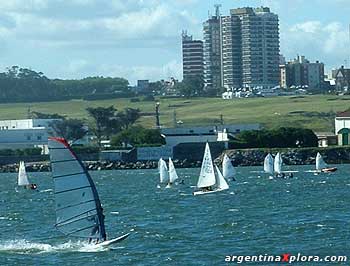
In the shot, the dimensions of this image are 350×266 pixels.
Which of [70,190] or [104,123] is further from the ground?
[104,123]

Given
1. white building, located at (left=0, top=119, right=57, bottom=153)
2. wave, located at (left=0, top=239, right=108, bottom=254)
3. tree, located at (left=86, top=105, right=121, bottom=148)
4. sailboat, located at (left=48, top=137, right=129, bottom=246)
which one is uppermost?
tree, located at (left=86, top=105, right=121, bottom=148)

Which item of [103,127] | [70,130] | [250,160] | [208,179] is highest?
[103,127]

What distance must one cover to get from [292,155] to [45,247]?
100825mm

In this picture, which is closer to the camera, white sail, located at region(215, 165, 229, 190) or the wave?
the wave

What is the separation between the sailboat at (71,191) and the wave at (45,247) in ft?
5.64

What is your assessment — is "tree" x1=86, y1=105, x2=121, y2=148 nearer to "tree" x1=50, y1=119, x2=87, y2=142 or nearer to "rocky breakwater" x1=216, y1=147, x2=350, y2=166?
"tree" x1=50, y1=119, x2=87, y2=142

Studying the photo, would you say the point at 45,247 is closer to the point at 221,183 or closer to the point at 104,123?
the point at 221,183

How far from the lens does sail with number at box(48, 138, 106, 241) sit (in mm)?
37156

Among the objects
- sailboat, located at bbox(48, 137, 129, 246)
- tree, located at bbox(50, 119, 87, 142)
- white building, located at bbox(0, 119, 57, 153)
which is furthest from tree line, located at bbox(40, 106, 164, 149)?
sailboat, located at bbox(48, 137, 129, 246)

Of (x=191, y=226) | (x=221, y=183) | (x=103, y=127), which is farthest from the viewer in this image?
(x=103, y=127)

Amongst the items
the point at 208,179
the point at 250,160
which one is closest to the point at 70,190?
the point at 208,179

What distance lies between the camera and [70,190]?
37312mm

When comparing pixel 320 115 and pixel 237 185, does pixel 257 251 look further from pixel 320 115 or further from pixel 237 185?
pixel 320 115

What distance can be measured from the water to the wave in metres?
0.03
